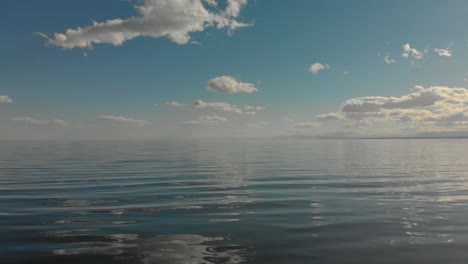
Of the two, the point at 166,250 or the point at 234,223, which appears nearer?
the point at 166,250

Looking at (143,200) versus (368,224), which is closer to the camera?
(368,224)

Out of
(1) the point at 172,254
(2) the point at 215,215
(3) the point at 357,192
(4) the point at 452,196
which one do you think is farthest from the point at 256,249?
(4) the point at 452,196

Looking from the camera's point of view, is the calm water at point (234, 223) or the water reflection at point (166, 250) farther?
the calm water at point (234, 223)

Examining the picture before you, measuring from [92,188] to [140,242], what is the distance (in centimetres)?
1510

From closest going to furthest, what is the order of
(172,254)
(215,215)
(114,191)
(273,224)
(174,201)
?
(172,254)
(273,224)
(215,215)
(174,201)
(114,191)

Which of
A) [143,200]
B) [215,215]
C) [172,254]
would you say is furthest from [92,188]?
[172,254]

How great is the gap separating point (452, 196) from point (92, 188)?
23737 millimetres

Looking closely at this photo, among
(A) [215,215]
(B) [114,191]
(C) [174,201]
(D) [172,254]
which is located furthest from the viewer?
(B) [114,191]

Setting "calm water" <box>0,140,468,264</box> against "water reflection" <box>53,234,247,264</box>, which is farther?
"calm water" <box>0,140,468,264</box>

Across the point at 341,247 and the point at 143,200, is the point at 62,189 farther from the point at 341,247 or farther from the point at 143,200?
the point at 341,247

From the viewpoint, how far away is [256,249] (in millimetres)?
11227

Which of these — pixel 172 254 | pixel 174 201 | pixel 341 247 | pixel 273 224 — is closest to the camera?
pixel 172 254

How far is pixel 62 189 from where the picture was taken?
2477cm

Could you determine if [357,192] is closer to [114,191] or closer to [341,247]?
[341,247]
